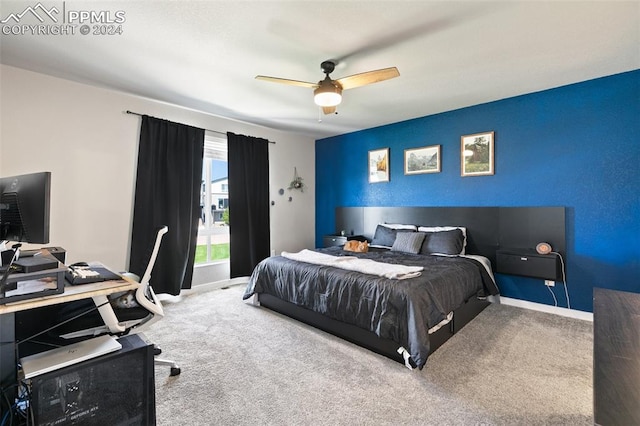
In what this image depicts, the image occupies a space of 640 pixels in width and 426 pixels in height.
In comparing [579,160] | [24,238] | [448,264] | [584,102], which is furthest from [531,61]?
[24,238]

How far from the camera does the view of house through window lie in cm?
454

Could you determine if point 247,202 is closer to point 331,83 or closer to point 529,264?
point 331,83

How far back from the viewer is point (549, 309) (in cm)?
350

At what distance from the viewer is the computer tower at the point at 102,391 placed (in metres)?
1.39

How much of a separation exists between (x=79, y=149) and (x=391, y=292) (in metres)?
3.62

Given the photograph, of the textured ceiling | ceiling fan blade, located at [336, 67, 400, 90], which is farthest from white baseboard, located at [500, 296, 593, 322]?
ceiling fan blade, located at [336, 67, 400, 90]

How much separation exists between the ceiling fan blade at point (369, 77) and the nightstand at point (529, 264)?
2.48 meters

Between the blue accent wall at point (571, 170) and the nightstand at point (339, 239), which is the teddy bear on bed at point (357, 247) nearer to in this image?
the nightstand at point (339, 239)

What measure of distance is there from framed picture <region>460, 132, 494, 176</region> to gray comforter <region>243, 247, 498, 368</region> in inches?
50.4

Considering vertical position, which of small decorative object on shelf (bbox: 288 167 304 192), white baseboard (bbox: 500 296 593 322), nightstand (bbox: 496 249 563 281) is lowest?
white baseboard (bbox: 500 296 593 322)

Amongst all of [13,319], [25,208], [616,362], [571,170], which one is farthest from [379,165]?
[13,319]

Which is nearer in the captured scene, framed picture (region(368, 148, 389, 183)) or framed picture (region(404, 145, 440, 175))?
framed picture (region(404, 145, 440, 175))

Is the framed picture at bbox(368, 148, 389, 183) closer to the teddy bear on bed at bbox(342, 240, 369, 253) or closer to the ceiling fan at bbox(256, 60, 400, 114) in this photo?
the teddy bear on bed at bbox(342, 240, 369, 253)

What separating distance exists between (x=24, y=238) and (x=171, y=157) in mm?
2624
